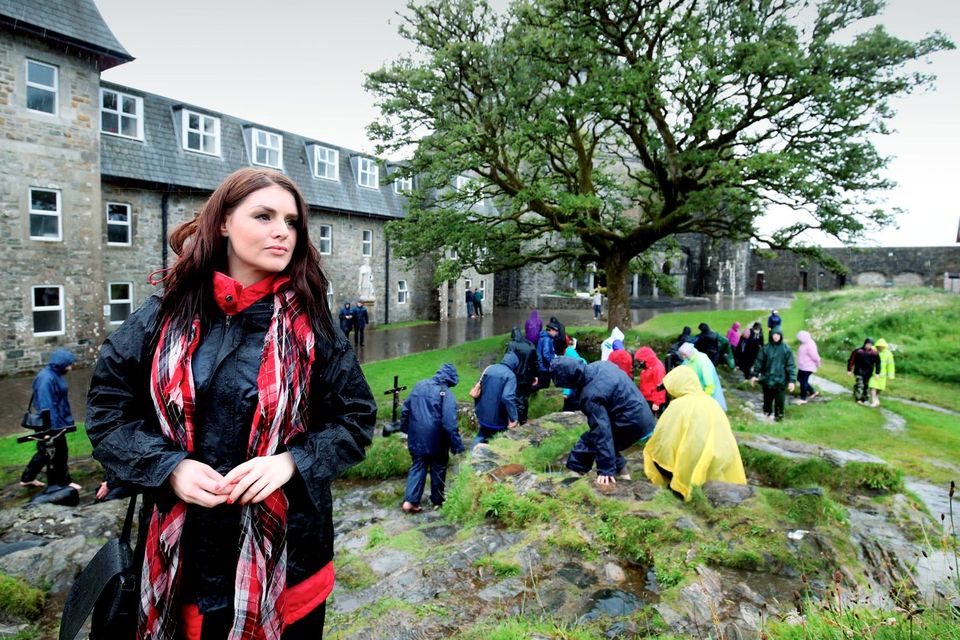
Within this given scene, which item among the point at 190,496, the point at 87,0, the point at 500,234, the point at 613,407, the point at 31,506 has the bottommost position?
the point at 31,506

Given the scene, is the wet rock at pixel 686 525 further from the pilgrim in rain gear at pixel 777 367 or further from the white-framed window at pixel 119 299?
the white-framed window at pixel 119 299

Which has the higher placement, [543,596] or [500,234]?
[500,234]

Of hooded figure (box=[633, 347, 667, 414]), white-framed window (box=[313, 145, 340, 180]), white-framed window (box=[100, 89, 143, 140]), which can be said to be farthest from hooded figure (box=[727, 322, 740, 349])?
white-framed window (box=[100, 89, 143, 140])

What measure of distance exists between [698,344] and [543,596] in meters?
11.4

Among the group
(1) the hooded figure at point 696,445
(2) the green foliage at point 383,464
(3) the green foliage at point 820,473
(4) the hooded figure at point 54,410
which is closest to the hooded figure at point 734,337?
(3) the green foliage at point 820,473

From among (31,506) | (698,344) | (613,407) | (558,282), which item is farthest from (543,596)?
(558,282)

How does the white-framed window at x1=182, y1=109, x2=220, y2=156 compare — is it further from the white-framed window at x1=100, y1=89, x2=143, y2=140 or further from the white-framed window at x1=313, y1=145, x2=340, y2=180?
the white-framed window at x1=313, y1=145, x2=340, y2=180

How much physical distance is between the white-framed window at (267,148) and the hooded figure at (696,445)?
69.5 feet

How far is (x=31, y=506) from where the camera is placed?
7023 millimetres

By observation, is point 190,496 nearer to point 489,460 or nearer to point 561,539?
point 561,539

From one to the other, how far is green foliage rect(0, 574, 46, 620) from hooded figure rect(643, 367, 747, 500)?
5975 mm

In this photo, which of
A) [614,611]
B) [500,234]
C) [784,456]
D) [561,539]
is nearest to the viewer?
[614,611]

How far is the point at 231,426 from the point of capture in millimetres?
1967

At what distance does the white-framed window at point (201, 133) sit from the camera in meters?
20.4
